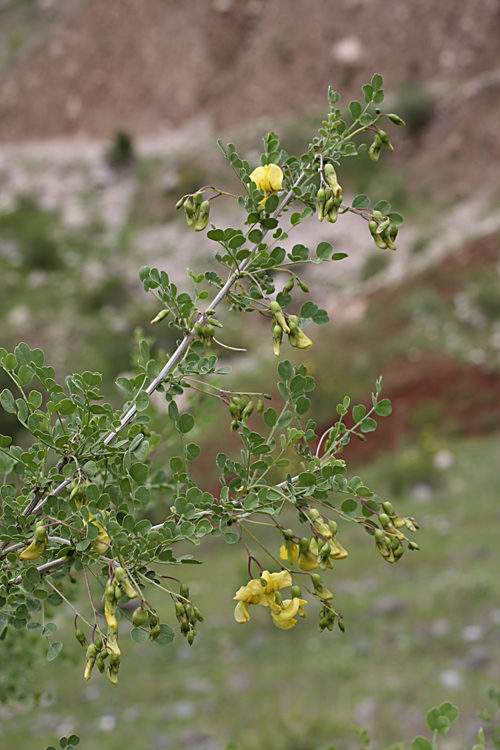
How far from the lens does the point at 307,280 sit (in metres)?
17.9

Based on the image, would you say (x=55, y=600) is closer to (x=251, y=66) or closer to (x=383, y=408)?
(x=383, y=408)

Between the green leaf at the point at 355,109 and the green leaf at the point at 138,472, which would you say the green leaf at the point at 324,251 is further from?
the green leaf at the point at 138,472

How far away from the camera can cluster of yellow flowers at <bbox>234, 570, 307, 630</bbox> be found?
111cm

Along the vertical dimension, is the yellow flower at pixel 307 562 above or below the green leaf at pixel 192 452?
below

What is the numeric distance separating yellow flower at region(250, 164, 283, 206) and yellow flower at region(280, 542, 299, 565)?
60 cm

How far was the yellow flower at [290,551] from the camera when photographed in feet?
3.81

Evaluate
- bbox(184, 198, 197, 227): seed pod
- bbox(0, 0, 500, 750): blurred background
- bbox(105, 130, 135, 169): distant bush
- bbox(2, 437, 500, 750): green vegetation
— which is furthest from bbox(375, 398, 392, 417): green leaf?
bbox(105, 130, 135, 169): distant bush

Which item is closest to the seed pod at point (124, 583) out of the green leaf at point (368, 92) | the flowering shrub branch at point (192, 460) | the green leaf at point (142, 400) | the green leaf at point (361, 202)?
the flowering shrub branch at point (192, 460)

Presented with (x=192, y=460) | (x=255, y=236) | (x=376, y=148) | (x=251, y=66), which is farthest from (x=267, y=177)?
(x=251, y=66)

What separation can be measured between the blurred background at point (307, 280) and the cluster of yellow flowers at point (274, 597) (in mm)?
1336

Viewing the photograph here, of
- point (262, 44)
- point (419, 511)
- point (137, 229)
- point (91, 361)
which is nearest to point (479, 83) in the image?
point (262, 44)

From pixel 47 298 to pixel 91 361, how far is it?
411cm

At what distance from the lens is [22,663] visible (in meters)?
2.49

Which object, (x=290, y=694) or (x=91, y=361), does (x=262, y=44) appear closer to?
(x=91, y=361)
